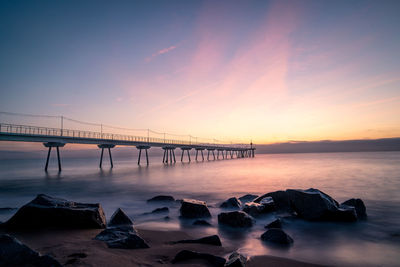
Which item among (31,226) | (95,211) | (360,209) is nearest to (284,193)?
(360,209)

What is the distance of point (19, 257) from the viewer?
9.57 feet

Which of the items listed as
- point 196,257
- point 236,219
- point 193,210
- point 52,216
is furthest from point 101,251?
point 193,210

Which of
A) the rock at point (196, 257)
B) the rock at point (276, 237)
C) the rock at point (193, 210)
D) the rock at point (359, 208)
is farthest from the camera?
the rock at point (359, 208)

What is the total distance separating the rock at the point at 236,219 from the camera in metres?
7.11

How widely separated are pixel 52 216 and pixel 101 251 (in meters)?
2.35

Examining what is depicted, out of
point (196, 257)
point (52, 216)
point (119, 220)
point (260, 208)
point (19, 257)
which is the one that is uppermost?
point (19, 257)

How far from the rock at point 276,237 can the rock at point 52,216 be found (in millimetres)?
4255

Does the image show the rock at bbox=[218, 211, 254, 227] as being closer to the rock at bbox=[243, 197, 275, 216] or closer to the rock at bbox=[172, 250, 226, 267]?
the rock at bbox=[243, 197, 275, 216]

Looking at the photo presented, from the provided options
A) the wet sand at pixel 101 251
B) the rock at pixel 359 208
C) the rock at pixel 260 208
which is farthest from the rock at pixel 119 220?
the rock at pixel 359 208

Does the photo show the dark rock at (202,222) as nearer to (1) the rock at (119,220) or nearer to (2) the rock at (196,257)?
(1) the rock at (119,220)

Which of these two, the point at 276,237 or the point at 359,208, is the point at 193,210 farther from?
the point at 359,208

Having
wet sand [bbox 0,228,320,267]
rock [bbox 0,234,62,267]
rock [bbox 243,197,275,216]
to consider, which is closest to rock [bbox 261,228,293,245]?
wet sand [bbox 0,228,320,267]

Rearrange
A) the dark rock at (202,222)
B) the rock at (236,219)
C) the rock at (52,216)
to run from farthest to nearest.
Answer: the dark rock at (202,222) < the rock at (236,219) < the rock at (52,216)

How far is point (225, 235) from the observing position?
6.38 m
